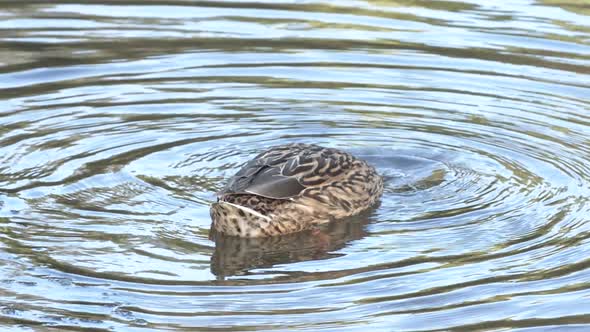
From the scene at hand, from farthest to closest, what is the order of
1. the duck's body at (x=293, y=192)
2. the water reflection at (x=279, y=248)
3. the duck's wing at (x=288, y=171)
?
the duck's wing at (x=288, y=171), the duck's body at (x=293, y=192), the water reflection at (x=279, y=248)

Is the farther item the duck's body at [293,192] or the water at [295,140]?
the duck's body at [293,192]

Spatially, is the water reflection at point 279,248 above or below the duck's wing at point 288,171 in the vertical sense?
below

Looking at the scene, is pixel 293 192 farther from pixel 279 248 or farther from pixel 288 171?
pixel 279 248

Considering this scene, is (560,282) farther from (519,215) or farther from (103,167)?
(103,167)

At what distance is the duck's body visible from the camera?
10.8 metres

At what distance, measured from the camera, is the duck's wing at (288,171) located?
11.0m

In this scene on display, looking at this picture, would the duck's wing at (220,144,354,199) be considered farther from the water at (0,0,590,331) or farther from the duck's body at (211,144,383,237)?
the water at (0,0,590,331)

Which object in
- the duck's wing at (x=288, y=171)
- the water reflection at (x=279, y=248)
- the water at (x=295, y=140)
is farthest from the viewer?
the duck's wing at (x=288, y=171)

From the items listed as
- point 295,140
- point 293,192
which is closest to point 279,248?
point 293,192

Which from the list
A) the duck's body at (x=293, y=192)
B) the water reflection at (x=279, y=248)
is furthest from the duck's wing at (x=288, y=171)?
the water reflection at (x=279, y=248)

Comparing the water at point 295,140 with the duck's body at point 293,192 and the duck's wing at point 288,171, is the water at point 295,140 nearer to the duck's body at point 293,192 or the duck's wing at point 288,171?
the duck's body at point 293,192

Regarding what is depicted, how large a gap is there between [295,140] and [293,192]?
87.7 inches

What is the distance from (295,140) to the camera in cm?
1344

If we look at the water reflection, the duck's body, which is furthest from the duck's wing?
Answer: the water reflection
